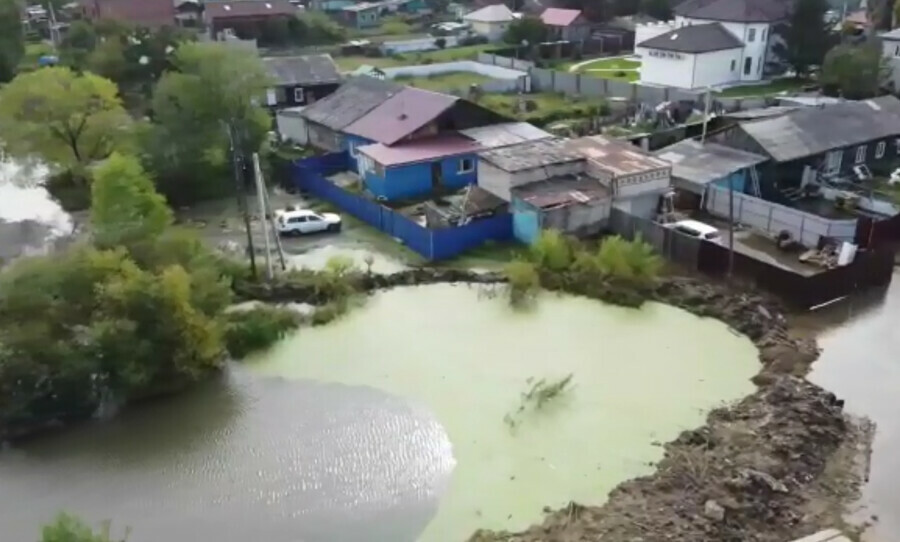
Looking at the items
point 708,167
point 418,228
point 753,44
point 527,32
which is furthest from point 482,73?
point 418,228

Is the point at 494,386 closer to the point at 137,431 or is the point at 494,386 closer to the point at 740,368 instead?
the point at 740,368

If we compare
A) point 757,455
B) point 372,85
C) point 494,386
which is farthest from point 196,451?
point 372,85

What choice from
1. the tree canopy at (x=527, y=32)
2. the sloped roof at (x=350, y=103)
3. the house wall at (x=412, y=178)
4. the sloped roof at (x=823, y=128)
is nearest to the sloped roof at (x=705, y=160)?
the sloped roof at (x=823, y=128)

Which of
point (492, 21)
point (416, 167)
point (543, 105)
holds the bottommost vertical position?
point (543, 105)

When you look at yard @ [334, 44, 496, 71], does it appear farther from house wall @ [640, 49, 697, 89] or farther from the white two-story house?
the white two-story house

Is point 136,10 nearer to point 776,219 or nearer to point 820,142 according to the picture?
point 820,142

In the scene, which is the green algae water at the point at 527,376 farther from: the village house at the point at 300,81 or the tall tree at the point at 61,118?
the village house at the point at 300,81

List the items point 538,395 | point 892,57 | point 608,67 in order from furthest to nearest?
point 608,67, point 892,57, point 538,395

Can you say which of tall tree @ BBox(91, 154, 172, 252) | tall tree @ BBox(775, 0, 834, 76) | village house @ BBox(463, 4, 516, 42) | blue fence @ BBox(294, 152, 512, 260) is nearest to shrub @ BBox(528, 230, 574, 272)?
blue fence @ BBox(294, 152, 512, 260)
